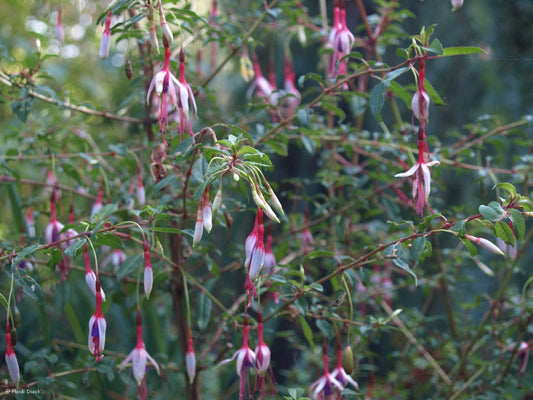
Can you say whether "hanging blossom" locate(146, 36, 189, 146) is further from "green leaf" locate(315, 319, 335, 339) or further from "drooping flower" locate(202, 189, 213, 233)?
"green leaf" locate(315, 319, 335, 339)

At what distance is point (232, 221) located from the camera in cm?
73

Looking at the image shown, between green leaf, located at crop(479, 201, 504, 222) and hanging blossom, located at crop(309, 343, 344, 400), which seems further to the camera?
hanging blossom, located at crop(309, 343, 344, 400)

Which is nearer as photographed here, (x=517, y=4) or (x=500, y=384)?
(x=500, y=384)

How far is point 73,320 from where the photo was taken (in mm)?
1079

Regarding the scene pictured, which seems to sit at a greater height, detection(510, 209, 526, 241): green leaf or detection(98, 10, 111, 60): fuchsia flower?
detection(98, 10, 111, 60): fuchsia flower

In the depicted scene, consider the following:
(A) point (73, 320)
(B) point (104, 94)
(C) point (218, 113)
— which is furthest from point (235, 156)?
(B) point (104, 94)

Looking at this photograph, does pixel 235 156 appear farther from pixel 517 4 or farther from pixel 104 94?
pixel 104 94

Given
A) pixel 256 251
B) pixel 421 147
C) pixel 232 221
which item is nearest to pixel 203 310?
pixel 232 221

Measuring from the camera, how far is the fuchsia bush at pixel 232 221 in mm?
569

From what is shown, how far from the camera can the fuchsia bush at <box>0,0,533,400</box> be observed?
1.87 feet

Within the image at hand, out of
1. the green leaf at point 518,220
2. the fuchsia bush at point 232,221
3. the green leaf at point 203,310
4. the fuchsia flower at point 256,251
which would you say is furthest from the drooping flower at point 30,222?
the green leaf at point 518,220

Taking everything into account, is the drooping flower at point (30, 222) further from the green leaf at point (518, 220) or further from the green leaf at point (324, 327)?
the green leaf at point (518, 220)

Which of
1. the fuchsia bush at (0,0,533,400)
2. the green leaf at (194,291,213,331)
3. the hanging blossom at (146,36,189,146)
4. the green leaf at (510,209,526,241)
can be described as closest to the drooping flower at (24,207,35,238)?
the fuchsia bush at (0,0,533,400)

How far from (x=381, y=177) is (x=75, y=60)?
1.75 metres
